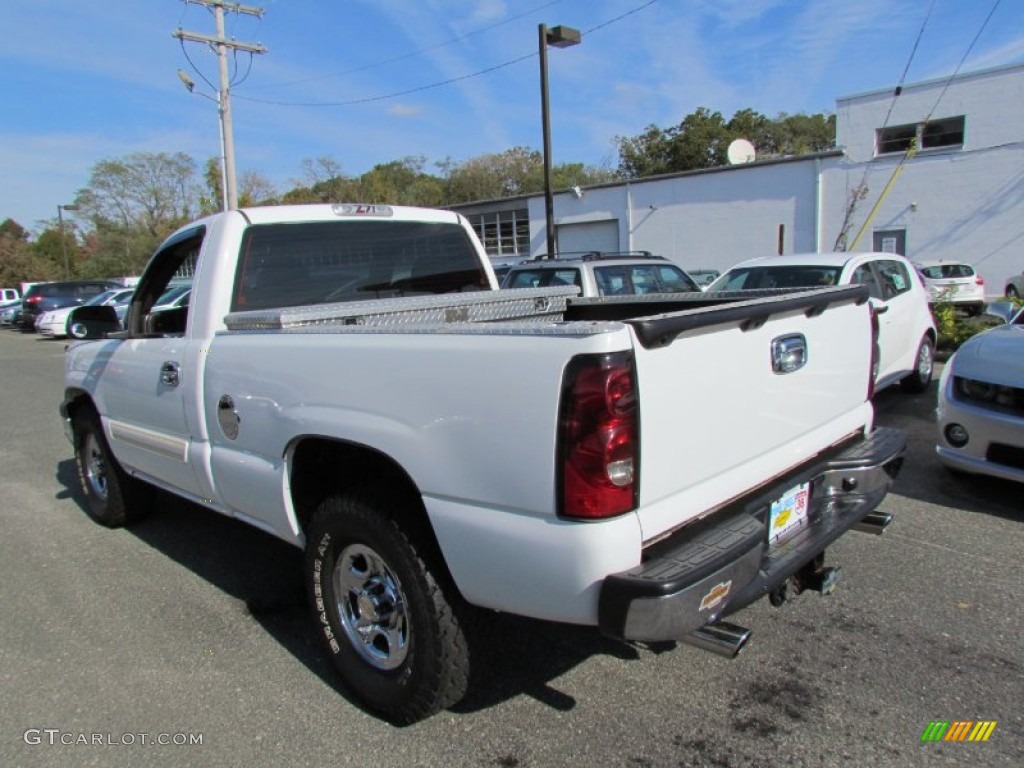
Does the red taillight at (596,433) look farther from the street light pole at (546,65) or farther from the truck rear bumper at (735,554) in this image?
the street light pole at (546,65)

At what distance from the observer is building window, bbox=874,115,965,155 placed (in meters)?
24.6

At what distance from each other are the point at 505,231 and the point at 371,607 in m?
34.1

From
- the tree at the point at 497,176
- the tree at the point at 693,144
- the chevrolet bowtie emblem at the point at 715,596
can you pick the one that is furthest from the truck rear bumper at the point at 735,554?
the tree at the point at 497,176

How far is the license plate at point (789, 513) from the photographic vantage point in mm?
2631

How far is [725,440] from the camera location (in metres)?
2.43

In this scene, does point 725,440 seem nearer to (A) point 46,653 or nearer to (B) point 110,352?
(A) point 46,653

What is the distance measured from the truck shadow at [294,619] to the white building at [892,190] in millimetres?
21589

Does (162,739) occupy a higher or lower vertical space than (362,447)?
lower

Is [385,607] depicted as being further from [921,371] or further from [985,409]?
[921,371]

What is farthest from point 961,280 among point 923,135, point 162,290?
point 162,290

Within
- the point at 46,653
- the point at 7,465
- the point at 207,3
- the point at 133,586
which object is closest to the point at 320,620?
the point at 46,653

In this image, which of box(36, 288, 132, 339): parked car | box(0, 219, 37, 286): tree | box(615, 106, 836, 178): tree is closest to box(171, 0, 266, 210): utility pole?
box(36, 288, 132, 339): parked car

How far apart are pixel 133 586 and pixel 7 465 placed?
4161 millimetres

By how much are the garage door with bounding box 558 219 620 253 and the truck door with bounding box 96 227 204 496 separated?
2837cm
